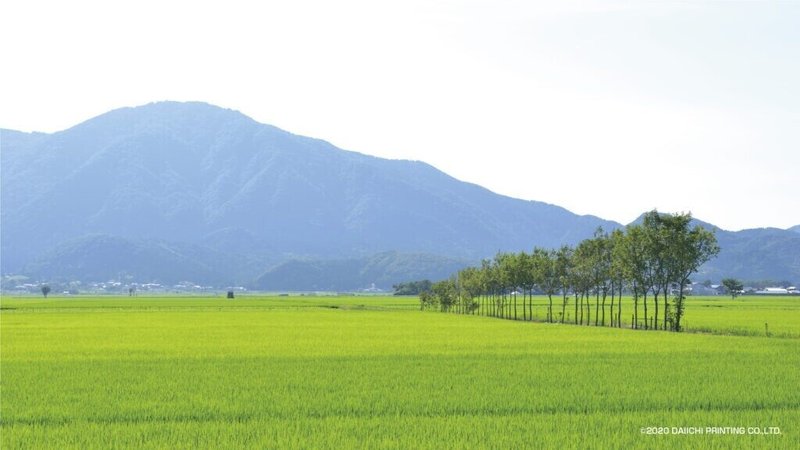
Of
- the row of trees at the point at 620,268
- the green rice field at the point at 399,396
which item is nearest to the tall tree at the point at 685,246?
the row of trees at the point at 620,268

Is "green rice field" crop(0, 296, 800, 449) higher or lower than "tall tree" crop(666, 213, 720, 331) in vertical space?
lower

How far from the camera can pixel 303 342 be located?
4422cm

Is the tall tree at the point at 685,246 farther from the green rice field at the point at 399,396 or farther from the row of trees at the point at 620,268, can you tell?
the green rice field at the point at 399,396

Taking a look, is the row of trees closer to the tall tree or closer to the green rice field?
the tall tree

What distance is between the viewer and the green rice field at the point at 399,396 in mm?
17484

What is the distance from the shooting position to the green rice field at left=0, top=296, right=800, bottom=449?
688 inches

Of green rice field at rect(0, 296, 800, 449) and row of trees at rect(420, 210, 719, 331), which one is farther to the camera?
row of trees at rect(420, 210, 719, 331)

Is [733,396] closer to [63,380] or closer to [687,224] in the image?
[63,380]

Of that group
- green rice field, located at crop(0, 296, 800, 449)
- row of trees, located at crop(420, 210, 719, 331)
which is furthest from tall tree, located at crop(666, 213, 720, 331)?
Answer: green rice field, located at crop(0, 296, 800, 449)

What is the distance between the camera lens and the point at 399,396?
22797mm

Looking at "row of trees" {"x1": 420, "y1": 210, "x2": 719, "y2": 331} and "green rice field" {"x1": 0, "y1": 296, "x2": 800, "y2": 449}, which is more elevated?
"row of trees" {"x1": 420, "y1": 210, "x2": 719, "y2": 331}

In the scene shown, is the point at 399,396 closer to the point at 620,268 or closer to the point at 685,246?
the point at 685,246

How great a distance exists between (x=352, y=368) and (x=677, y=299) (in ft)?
121

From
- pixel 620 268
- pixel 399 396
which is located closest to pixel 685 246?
pixel 620 268
